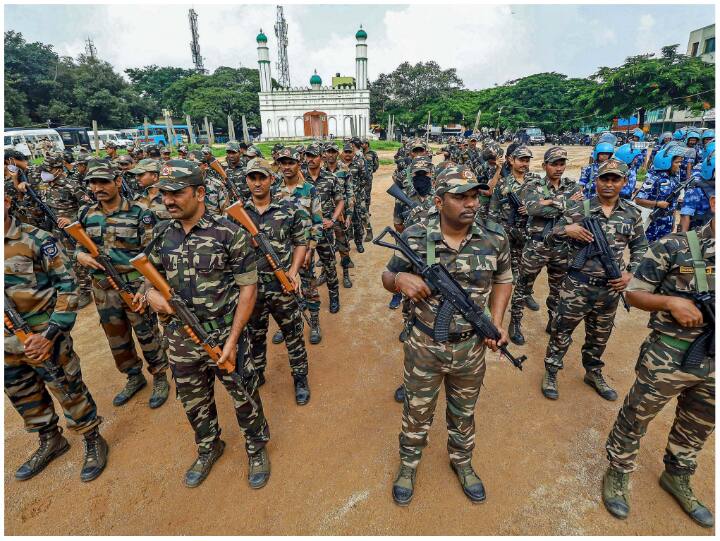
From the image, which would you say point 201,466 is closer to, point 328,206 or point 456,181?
point 456,181

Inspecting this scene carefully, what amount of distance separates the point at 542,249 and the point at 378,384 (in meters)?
2.68

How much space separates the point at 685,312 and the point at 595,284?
134 cm

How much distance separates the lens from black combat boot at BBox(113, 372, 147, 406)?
158 inches

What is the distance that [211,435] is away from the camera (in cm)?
312

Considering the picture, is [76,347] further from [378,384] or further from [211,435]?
[378,384]

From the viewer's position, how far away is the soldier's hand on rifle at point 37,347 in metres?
2.68

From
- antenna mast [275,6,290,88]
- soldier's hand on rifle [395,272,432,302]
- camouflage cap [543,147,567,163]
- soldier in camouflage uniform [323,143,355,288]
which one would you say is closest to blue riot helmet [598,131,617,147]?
camouflage cap [543,147,567,163]

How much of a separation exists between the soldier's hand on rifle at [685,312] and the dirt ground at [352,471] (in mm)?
1637

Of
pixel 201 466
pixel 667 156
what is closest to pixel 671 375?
pixel 201 466

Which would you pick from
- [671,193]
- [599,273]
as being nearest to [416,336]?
[599,273]

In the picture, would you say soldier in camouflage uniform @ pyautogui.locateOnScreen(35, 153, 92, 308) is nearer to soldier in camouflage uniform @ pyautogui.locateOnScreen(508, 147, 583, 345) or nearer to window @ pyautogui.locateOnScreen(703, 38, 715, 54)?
soldier in camouflage uniform @ pyautogui.locateOnScreen(508, 147, 583, 345)

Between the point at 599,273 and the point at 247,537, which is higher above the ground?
the point at 599,273

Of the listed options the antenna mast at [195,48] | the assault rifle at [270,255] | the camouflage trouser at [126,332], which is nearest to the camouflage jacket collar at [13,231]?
the camouflage trouser at [126,332]

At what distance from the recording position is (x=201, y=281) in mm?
2635
